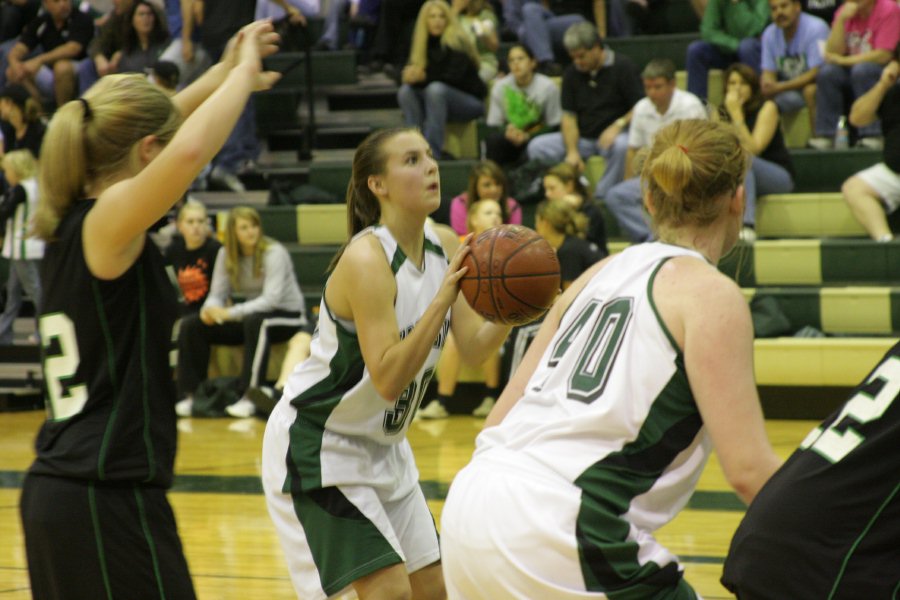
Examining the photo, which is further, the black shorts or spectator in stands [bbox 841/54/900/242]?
spectator in stands [bbox 841/54/900/242]

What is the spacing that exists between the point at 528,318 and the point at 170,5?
9.36 metres

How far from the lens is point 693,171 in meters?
2.09

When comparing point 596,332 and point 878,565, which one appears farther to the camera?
point 596,332

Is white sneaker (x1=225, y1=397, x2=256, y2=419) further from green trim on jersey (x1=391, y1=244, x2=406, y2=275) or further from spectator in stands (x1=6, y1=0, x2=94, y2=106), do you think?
green trim on jersey (x1=391, y1=244, x2=406, y2=275)

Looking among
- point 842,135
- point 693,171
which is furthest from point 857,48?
point 693,171

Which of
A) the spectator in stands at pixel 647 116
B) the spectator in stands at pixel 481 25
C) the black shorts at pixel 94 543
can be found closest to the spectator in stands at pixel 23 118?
the spectator in stands at pixel 481 25

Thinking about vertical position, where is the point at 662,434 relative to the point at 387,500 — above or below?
above

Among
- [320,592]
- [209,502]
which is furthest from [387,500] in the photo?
[209,502]

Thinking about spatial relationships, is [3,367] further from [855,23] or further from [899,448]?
[899,448]

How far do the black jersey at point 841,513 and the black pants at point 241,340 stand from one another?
7.00m

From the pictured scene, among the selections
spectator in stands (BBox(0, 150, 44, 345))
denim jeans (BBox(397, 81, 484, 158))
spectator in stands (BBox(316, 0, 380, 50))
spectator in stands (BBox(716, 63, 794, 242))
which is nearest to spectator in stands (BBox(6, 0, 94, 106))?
spectator in stands (BBox(0, 150, 44, 345))

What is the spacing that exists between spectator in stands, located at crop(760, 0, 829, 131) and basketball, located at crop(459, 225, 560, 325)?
657 cm

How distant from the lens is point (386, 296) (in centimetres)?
300

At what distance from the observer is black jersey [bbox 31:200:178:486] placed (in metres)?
2.33
